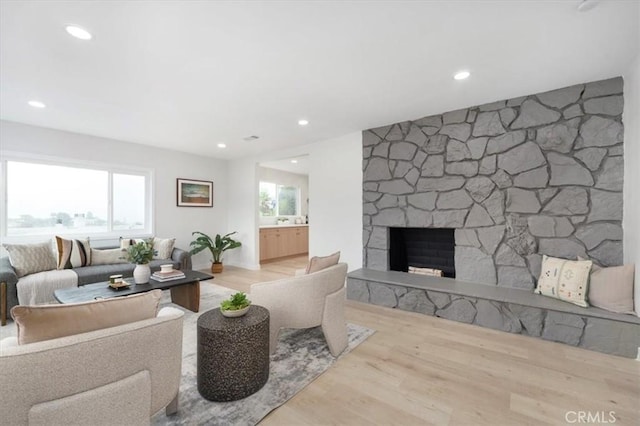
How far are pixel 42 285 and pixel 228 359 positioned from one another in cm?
293

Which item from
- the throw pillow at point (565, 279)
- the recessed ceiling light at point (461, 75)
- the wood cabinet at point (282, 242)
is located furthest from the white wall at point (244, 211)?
the throw pillow at point (565, 279)

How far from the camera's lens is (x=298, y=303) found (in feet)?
7.22

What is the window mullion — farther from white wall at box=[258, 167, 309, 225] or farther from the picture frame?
white wall at box=[258, 167, 309, 225]

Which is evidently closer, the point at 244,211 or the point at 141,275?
the point at 141,275

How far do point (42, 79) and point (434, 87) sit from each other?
374 centimetres

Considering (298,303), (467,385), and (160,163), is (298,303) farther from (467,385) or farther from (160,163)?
(160,163)

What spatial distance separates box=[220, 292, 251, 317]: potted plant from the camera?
1860 millimetres

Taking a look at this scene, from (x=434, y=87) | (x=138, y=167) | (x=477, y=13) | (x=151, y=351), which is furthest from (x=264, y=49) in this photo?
(x=138, y=167)

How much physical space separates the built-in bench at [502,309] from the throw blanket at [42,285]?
3.46 m

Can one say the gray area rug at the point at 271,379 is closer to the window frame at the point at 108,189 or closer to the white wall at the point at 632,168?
the white wall at the point at 632,168

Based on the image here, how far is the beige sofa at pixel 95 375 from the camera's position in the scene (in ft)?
3.20

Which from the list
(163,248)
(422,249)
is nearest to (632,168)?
(422,249)

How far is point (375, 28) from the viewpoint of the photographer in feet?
6.12

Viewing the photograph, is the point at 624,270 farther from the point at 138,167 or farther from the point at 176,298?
the point at 138,167
